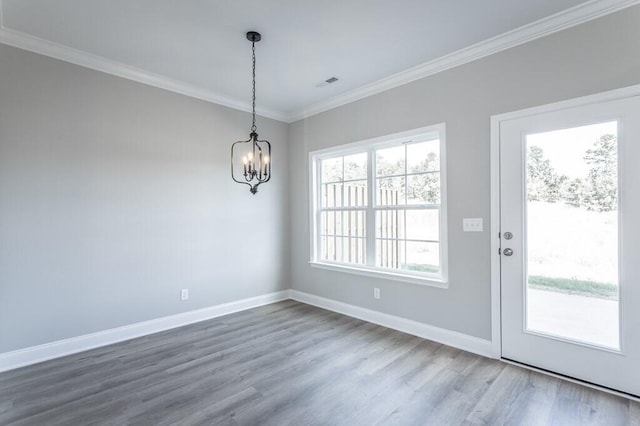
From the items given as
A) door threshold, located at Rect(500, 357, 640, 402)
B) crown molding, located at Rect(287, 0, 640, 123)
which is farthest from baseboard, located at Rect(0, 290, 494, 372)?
crown molding, located at Rect(287, 0, 640, 123)

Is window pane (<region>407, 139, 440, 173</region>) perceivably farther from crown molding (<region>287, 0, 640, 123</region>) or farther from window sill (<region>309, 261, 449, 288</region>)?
window sill (<region>309, 261, 449, 288</region>)

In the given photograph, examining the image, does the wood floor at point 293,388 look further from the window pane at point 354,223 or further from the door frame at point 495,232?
the window pane at point 354,223

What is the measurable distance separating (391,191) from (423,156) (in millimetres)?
568

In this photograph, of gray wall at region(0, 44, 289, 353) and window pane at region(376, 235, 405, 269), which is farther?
window pane at region(376, 235, 405, 269)

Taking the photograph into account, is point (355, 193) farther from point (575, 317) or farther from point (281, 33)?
point (575, 317)

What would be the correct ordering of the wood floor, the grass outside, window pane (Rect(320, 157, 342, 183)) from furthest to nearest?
window pane (Rect(320, 157, 342, 183)) → the grass outside → the wood floor

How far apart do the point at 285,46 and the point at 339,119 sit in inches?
57.8

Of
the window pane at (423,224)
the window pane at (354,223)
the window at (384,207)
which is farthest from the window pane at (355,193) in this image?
the window pane at (423,224)

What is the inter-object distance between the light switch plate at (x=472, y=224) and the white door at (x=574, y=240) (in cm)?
20

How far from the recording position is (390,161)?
3.80 m

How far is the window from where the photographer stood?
11.1ft

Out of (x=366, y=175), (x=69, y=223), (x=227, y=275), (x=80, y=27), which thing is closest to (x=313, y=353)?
(x=227, y=275)

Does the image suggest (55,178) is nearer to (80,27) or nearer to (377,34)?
(80,27)

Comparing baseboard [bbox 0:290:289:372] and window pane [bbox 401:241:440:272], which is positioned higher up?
→ window pane [bbox 401:241:440:272]
